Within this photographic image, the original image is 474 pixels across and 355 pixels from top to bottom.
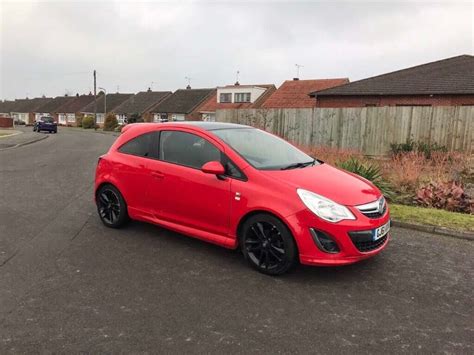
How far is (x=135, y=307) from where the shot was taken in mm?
3436

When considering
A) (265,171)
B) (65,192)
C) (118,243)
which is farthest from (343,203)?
(65,192)

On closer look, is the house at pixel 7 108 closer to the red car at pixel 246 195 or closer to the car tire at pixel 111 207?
the car tire at pixel 111 207

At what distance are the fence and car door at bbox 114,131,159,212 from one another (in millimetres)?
11691

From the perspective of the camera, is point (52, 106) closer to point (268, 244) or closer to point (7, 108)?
point (7, 108)

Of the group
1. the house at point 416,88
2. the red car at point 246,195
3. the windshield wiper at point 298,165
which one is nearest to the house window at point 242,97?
the house at point 416,88

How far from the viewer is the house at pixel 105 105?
6619 cm

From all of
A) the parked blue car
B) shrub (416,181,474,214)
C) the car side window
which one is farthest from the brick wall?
the parked blue car

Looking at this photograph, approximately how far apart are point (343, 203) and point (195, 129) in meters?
2.07

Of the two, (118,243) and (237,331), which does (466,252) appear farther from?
(118,243)

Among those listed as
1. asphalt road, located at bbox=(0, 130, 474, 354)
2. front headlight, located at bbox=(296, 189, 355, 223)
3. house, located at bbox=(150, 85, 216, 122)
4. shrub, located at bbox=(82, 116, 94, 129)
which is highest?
house, located at bbox=(150, 85, 216, 122)

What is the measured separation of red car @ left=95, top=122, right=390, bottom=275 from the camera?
12.7 feet

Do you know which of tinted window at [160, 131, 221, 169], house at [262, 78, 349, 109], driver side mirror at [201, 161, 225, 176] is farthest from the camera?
house at [262, 78, 349, 109]

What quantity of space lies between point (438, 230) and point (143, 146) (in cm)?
447

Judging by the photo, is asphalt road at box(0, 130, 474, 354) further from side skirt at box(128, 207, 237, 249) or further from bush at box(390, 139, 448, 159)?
bush at box(390, 139, 448, 159)
